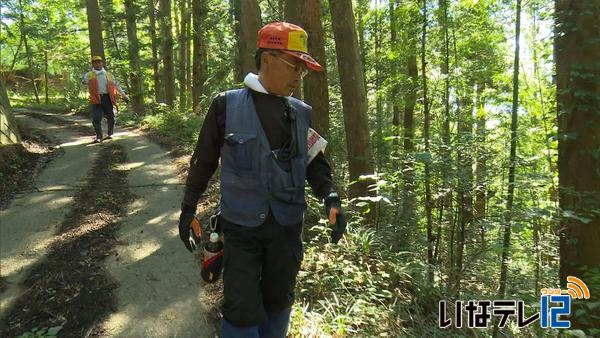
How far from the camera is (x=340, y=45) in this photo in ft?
23.7

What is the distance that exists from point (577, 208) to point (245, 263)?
3.99 m

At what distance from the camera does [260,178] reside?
8.14 ft

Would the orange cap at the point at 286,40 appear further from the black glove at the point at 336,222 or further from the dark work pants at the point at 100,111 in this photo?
the dark work pants at the point at 100,111

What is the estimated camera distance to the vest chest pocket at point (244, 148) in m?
2.46

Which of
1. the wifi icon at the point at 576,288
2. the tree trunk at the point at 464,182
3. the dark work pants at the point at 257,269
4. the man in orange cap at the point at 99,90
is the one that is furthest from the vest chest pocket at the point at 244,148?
the man in orange cap at the point at 99,90

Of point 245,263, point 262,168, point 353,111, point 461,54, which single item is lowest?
point 245,263

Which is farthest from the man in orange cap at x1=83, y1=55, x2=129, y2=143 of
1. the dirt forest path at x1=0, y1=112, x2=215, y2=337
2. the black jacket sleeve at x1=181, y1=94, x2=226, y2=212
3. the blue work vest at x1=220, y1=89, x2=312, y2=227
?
the blue work vest at x1=220, y1=89, x2=312, y2=227

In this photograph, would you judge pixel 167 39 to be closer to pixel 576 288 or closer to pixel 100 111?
pixel 100 111

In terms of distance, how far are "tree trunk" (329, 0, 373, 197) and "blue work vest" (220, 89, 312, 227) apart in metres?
4.72

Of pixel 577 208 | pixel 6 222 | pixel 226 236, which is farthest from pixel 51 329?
pixel 577 208

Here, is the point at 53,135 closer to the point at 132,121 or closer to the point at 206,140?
the point at 132,121

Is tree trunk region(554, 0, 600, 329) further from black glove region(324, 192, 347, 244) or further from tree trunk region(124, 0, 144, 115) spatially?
tree trunk region(124, 0, 144, 115)

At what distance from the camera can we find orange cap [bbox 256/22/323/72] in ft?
8.22

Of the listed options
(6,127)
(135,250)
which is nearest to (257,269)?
(135,250)
